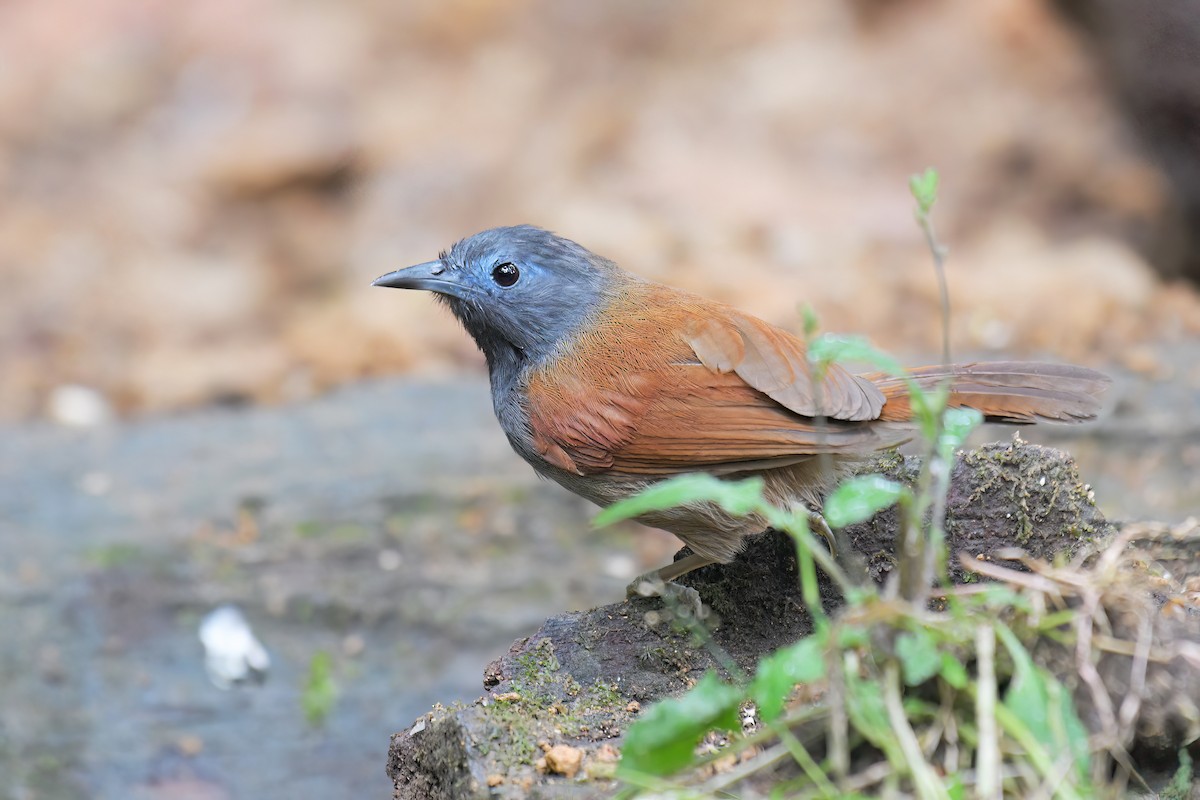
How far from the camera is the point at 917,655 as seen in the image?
192cm

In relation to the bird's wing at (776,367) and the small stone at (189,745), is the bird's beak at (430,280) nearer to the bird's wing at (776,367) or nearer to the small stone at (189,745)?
the bird's wing at (776,367)

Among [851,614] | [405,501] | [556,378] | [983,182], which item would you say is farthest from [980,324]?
[851,614]

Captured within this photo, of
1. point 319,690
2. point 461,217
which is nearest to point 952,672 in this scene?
point 319,690

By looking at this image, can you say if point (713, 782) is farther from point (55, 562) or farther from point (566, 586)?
point (55, 562)

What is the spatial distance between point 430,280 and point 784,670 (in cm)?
223

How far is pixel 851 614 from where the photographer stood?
1.92 meters

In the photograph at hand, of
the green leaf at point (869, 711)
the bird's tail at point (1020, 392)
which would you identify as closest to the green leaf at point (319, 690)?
the bird's tail at point (1020, 392)

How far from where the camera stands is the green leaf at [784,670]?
1.89m

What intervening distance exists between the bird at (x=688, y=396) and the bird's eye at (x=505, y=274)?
0.02 m

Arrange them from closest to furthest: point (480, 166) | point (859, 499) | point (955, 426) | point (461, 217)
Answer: point (859, 499) < point (955, 426) < point (461, 217) < point (480, 166)

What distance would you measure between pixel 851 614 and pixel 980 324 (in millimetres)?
6082

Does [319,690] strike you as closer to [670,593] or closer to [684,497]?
[670,593]

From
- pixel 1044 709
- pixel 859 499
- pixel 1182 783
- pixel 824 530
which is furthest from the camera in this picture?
pixel 824 530

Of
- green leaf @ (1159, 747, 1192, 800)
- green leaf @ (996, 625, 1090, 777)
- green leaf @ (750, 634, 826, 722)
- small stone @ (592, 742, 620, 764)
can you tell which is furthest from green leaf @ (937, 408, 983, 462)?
small stone @ (592, 742, 620, 764)
